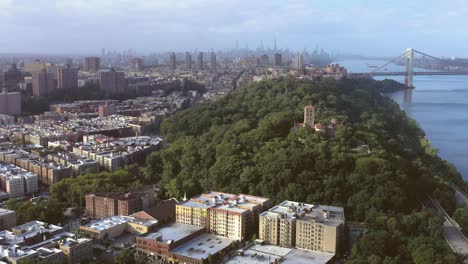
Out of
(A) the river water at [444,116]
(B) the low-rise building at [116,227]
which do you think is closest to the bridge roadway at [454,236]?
(A) the river water at [444,116]

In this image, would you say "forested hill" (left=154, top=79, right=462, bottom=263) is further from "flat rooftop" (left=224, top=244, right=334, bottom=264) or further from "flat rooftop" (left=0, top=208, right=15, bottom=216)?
"flat rooftop" (left=0, top=208, right=15, bottom=216)

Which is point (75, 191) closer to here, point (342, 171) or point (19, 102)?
point (342, 171)

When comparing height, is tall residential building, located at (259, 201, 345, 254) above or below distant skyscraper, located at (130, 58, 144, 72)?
below

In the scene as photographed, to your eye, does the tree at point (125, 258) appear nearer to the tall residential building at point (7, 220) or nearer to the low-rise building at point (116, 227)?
the low-rise building at point (116, 227)

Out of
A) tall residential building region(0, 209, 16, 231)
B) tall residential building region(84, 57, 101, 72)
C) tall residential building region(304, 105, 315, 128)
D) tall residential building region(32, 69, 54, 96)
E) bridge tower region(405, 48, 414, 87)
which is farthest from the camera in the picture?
tall residential building region(84, 57, 101, 72)

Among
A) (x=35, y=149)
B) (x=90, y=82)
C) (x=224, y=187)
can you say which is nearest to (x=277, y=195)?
(x=224, y=187)

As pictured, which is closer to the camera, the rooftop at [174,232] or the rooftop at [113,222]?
the rooftop at [174,232]

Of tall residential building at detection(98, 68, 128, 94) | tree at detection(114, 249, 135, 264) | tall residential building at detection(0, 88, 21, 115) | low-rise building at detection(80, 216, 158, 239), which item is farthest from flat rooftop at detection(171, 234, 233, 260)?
tall residential building at detection(98, 68, 128, 94)
